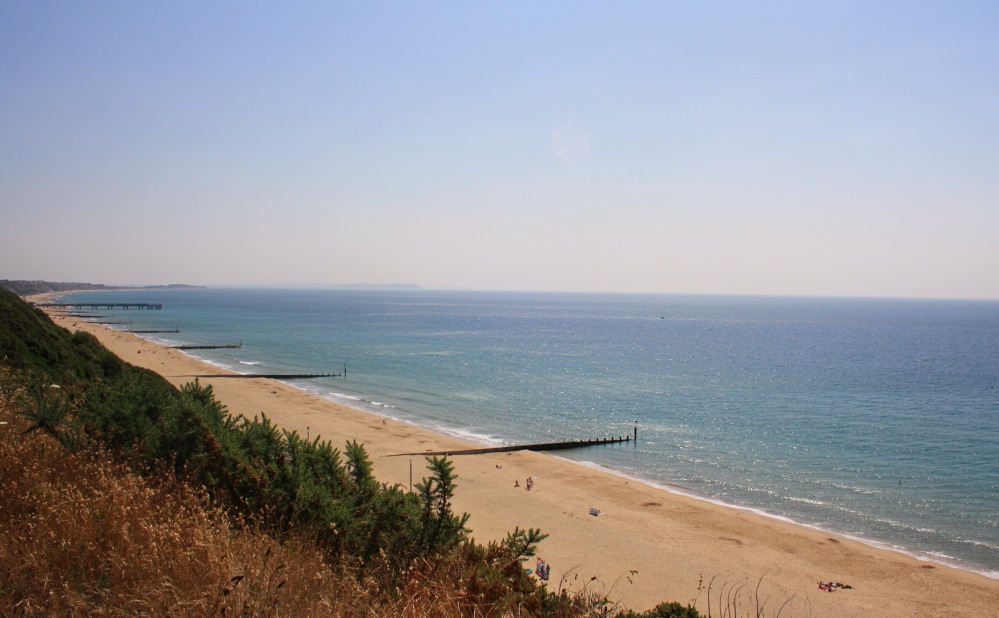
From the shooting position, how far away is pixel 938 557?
1959 centimetres

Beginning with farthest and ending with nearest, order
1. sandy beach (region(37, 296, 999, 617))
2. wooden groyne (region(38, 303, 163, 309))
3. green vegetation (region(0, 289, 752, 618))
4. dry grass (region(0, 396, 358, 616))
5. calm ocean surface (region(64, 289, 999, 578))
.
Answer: wooden groyne (region(38, 303, 163, 309)) → calm ocean surface (region(64, 289, 999, 578)) → sandy beach (region(37, 296, 999, 617)) → green vegetation (region(0, 289, 752, 618)) → dry grass (region(0, 396, 358, 616))

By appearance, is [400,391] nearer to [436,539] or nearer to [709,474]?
[709,474]

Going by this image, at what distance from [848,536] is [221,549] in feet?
71.9

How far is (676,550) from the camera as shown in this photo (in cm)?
1903

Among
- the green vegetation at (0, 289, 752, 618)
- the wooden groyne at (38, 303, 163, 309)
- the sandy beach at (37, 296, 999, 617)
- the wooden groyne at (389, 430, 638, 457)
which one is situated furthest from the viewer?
the wooden groyne at (38, 303, 163, 309)

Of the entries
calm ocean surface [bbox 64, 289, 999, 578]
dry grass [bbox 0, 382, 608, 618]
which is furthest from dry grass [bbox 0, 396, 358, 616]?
calm ocean surface [bbox 64, 289, 999, 578]

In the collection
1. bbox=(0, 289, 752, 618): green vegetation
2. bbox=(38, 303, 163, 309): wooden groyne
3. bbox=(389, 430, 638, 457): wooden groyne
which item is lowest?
bbox=(389, 430, 638, 457): wooden groyne

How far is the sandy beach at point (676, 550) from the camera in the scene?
52.6 ft

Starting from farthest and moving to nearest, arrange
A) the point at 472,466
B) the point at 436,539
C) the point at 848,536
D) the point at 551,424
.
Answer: the point at 551,424
the point at 472,466
the point at 848,536
the point at 436,539

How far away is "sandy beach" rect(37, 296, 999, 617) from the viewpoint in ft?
52.6

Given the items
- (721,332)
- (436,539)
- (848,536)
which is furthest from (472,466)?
(721,332)

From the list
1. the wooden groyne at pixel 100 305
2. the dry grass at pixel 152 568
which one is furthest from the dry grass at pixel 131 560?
the wooden groyne at pixel 100 305

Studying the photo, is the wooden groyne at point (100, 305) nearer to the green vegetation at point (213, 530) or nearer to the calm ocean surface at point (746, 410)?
the calm ocean surface at point (746, 410)

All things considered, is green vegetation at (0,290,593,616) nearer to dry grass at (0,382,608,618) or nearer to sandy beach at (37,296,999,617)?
dry grass at (0,382,608,618)
